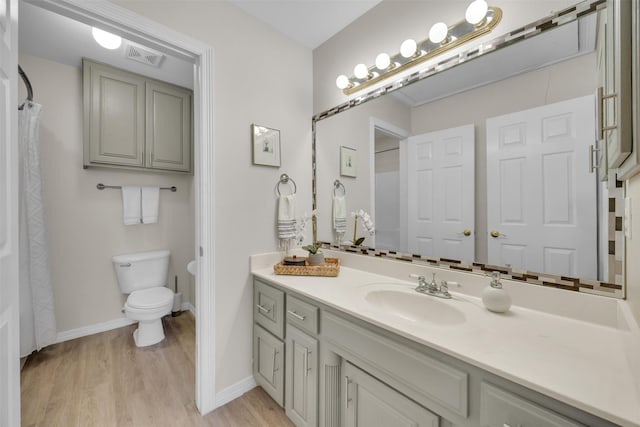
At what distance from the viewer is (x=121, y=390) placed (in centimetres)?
167

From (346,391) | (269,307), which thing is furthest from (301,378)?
(269,307)

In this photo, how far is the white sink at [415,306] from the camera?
3.58ft

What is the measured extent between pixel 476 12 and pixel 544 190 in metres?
0.82

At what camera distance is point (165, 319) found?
2.67 m

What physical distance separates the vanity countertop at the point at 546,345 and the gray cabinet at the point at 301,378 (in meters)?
0.29

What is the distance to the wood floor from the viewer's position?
56.7 inches

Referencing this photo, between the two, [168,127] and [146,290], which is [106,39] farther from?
[146,290]

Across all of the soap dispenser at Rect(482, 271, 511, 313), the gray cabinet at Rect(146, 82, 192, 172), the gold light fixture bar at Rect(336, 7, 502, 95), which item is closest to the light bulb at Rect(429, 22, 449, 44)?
the gold light fixture bar at Rect(336, 7, 502, 95)

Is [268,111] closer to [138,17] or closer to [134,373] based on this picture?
[138,17]

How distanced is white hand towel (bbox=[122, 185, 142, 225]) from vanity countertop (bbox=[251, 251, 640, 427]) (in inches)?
86.4

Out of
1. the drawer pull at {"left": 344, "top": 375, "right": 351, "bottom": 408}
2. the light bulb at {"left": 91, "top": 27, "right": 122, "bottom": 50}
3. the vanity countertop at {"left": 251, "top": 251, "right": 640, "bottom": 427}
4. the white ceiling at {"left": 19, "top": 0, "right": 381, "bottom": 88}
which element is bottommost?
the drawer pull at {"left": 344, "top": 375, "right": 351, "bottom": 408}

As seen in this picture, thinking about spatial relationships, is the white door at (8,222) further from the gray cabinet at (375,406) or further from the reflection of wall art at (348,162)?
the reflection of wall art at (348,162)

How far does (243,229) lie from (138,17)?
1.22m

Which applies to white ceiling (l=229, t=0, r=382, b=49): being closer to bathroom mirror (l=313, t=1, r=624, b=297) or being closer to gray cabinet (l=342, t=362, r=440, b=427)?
bathroom mirror (l=313, t=1, r=624, b=297)
